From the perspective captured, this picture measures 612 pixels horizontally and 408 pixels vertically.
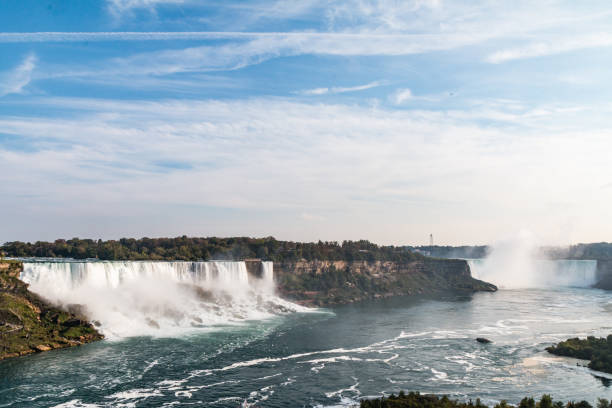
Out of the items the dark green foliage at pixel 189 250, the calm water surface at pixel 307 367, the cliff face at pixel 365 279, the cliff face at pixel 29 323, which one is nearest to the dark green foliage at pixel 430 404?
the calm water surface at pixel 307 367

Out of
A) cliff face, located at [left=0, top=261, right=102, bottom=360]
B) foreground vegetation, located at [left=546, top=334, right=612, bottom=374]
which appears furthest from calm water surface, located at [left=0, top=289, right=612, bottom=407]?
cliff face, located at [left=0, top=261, right=102, bottom=360]

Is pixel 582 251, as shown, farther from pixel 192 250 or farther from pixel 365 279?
pixel 192 250

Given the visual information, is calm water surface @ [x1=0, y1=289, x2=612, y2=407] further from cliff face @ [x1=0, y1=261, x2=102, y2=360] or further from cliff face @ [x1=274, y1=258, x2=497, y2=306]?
cliff face @ [x1=274, y1=258, x2=497, y2=306]

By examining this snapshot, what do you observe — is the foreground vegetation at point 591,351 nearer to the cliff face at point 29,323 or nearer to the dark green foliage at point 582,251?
the cliff face at point 29,323

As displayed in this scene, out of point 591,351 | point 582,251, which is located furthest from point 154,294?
point 582,251

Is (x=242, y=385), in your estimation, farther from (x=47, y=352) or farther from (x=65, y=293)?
(x=65, y=293)

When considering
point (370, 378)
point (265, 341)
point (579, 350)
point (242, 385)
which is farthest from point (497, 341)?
point (242, 385)

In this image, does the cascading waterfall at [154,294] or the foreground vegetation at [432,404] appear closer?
the foreground vegetation at [432,404]
